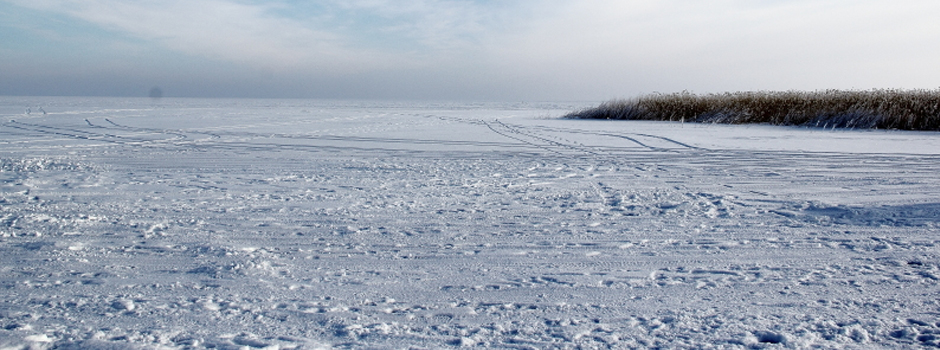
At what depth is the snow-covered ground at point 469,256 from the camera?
2.19 m

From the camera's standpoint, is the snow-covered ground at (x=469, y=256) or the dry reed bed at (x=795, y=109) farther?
the dry reed bed at (x=795, y=109)

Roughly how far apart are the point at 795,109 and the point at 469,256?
52.7 feet

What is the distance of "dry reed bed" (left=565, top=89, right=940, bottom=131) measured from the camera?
14133 mm

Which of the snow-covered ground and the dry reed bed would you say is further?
the dry reed bed

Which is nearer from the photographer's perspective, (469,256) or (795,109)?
(469,256)

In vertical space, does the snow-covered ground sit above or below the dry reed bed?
below

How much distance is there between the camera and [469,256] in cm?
313

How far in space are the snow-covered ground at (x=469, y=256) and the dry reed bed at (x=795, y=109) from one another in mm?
9248

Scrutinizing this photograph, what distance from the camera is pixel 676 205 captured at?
445 cm

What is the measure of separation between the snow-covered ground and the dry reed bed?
9.25 meters

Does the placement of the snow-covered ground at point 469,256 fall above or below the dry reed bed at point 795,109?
below

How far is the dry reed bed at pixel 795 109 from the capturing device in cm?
1413

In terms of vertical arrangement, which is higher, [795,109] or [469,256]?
[795,109]

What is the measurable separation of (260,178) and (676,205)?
12.9 feet
